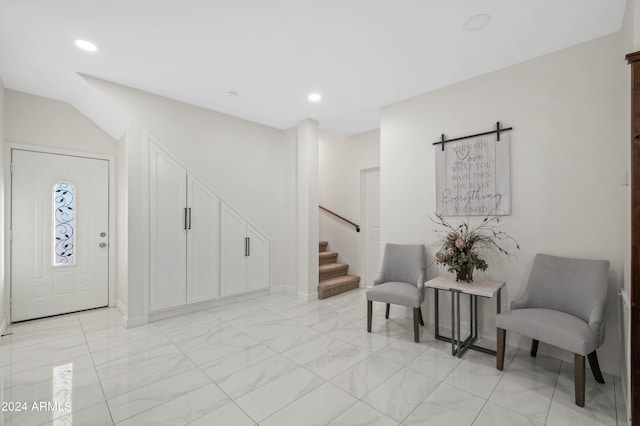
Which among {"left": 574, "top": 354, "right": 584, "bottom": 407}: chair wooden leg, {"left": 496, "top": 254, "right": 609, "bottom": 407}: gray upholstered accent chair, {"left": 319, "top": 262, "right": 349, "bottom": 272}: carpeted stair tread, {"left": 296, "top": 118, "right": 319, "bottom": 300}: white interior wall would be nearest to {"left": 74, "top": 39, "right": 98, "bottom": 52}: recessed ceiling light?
{"left": 296, "top": 118, "right": 319, "bottom": 300}: white interior wall

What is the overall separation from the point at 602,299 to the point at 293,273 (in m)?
3.57

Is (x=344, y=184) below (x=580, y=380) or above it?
above

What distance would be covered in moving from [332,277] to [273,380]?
285 centimetres

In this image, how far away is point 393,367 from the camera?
242 centimetres

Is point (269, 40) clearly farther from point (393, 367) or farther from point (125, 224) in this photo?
point (393, 367)

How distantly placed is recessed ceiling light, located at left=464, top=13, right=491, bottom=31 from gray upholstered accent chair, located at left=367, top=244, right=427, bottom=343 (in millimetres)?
2126

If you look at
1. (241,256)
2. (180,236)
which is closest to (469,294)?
(241,256)

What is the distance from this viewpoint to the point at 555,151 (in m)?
2.56

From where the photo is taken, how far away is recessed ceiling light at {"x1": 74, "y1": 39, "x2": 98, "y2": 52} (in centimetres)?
247

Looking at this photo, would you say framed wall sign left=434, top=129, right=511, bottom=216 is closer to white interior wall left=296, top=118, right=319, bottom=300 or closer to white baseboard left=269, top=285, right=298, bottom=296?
white interior wall left=296, top=118, right=319, bottom=300

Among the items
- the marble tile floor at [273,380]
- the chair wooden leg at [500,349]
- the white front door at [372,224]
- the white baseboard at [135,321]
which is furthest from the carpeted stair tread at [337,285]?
the chair wooden leg at [500,349]

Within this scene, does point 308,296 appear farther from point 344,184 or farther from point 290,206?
point 344,184

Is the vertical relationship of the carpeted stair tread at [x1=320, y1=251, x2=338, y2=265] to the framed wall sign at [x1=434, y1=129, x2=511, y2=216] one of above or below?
below

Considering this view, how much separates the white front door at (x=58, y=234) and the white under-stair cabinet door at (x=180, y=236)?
1067mm
